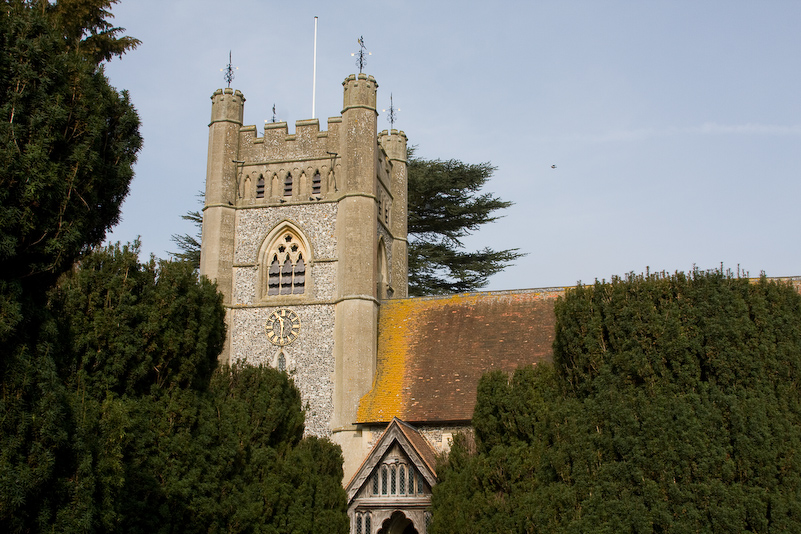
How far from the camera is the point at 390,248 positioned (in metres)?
26.5

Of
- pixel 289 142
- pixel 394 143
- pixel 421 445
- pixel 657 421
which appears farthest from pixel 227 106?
pixel 657 421

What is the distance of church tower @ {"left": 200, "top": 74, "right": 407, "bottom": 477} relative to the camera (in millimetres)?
22062

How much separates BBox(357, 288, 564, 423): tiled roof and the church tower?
0.71 m

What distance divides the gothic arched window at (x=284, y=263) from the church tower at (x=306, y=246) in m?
0.03

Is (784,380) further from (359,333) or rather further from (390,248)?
(390,248)

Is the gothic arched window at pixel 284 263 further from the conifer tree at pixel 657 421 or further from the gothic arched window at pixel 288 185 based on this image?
the conifer tree at pixel 657 421

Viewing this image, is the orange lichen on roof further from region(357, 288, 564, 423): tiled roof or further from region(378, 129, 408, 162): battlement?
region(378, 129, 408, 162): battlement

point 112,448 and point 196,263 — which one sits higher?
point 196,263

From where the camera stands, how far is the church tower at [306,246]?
22.1 meters

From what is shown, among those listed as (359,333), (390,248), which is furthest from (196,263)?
(359,333)

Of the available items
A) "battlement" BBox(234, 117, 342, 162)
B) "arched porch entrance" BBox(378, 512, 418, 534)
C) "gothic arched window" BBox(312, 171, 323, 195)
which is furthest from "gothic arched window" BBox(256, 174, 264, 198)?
"arched porch entrance" BBox(378, 512, 418, 534)

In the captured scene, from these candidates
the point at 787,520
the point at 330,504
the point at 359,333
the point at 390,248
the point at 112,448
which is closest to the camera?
the point at 112,448

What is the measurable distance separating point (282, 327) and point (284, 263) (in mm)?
1951

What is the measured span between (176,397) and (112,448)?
108 inches
